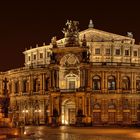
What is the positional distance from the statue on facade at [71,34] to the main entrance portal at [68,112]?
41.2ft

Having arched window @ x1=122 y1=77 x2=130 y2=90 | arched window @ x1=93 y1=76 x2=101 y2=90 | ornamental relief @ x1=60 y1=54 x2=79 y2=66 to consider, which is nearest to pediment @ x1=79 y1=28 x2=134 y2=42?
arched window @ x1=122 y1=77 x2=130 y2=90

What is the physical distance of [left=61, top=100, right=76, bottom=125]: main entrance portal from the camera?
10138cm

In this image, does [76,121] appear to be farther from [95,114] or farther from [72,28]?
[72,28]

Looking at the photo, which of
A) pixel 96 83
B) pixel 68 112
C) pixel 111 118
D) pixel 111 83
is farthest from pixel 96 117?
pixel 111 83

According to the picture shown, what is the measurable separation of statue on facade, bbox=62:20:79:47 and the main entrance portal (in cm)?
1256

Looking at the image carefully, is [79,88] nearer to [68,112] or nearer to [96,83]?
[68,112]

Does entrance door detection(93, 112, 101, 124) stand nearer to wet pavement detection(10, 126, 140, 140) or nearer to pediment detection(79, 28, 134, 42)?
pediment detection(79, 28, 134, 42)

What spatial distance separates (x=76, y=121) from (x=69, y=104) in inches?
214

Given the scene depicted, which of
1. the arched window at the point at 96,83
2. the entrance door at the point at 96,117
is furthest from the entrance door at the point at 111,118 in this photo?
the arched window at the point at 96,83

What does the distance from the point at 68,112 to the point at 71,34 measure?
17076 mm

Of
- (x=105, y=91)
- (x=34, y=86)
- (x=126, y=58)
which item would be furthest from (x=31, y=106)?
(x=126, y=58)

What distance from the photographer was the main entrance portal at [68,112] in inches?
3991

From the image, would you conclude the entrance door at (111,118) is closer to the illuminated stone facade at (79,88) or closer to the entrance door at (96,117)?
the illuminated stone facade at (79,88)

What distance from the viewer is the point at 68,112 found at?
334ft
